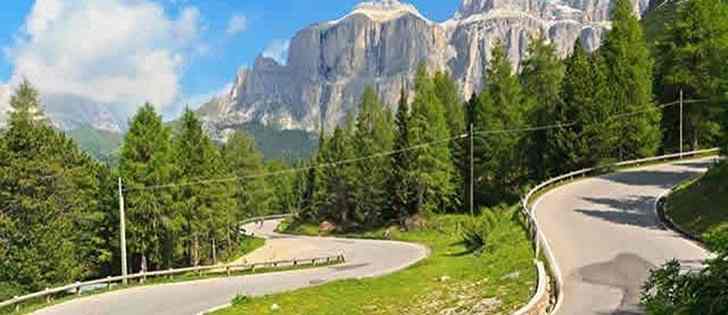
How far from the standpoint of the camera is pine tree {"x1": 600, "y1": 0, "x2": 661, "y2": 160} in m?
52.6

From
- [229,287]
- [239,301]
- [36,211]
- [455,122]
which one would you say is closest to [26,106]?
[36,211]

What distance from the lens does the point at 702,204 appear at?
2922cm

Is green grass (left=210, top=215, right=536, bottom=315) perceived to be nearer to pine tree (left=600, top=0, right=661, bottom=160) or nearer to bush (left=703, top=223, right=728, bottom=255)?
bush (left=703, top=223, right=728, bottom=255)

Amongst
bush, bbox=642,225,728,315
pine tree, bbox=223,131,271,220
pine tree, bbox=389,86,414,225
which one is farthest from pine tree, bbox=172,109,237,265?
bush, bbox=642,225,728,315

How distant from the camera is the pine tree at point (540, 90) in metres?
57.6

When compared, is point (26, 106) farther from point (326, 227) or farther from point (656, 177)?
point (326, 227)

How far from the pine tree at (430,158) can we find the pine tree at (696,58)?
20528mm

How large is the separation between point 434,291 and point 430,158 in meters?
42.4

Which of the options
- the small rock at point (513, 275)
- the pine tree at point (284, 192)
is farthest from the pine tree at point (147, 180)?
the pine tree at point (284, 192)

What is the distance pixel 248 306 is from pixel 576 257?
459 inches

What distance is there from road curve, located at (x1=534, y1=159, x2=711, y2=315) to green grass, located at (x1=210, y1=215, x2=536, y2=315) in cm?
140

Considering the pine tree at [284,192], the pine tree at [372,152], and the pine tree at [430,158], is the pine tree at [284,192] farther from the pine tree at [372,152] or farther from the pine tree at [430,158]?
the pine tree at [430,158]

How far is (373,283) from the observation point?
2673cm

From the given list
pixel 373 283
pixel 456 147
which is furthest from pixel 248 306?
pixel 456 147
